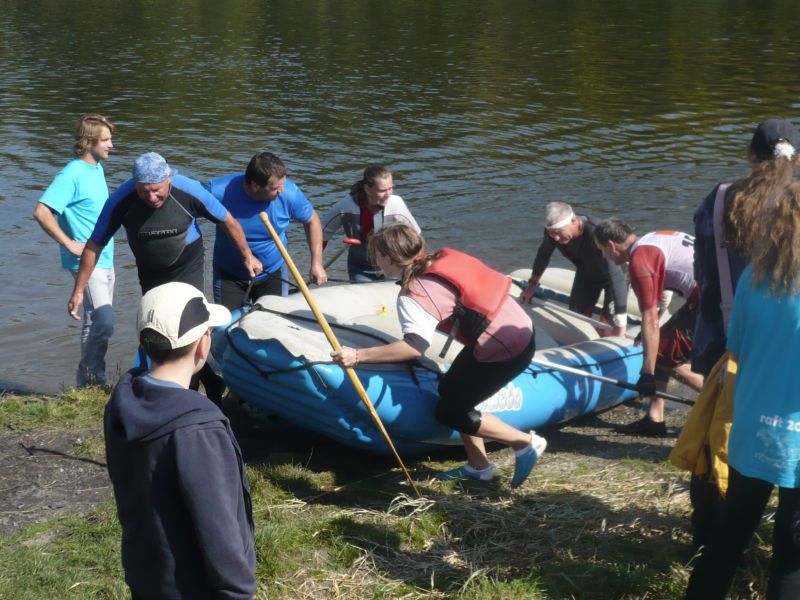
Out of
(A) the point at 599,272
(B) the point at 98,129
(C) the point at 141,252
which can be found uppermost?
(B) the point at 98,129

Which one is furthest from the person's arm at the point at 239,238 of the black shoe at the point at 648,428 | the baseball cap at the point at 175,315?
the baseball cap at the point at 175,315

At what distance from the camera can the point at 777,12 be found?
28.2 meters

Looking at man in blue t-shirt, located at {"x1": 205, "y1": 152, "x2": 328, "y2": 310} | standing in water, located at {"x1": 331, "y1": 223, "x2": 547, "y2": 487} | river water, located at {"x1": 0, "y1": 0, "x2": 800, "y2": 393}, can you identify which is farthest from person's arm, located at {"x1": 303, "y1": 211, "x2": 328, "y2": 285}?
river water, located at {"x1": 0, "y1": 0, "x2": 800, "y2": 393}

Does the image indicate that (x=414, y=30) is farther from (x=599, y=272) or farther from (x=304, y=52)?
(x=599, y=272)

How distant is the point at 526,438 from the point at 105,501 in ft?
7.16

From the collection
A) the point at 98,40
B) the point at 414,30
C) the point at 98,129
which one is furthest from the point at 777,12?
the point at 98,129

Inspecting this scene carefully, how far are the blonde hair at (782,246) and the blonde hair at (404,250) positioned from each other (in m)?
2.06

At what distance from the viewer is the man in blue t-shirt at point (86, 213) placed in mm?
6848

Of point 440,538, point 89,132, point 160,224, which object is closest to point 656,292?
point 440,538

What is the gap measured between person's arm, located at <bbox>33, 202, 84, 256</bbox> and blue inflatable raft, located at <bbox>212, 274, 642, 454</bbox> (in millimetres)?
1311

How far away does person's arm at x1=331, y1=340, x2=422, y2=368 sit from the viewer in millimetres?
5082

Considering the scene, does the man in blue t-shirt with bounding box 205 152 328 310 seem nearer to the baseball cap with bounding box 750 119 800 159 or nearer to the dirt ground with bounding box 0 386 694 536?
the dirt ground with bounding box 0 386 694 536

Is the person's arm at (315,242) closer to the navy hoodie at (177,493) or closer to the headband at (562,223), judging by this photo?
the headband at (562,223)

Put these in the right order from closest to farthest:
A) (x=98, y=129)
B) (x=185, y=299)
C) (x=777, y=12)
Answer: (x=185, y=299)
(x=98, y=129)
(x=777, y=12)
